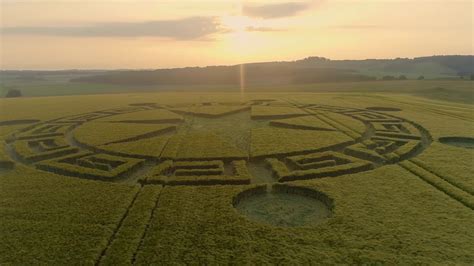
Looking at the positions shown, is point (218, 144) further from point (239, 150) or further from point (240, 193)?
point (240, 193)

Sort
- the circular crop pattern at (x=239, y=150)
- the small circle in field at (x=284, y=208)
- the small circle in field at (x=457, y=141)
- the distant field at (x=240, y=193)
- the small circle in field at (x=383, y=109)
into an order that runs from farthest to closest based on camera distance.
Result: the small circle in field at (x=383, y=109)
the small circle in field at (x=457, y=141)
the circular crop pattern at (x=239, y=150)
the small circle in field at (x=284, y=208)
the distant field at (x=240, y=193)

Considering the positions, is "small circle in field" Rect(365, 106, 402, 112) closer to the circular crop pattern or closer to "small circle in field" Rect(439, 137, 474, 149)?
the circular crop pattern

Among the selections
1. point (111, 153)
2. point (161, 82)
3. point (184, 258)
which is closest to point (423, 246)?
point (184, 258)

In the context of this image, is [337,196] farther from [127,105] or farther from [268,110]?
[127,105]

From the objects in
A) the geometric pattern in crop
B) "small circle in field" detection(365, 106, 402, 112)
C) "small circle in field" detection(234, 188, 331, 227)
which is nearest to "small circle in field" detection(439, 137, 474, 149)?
the geometric pattern in crop

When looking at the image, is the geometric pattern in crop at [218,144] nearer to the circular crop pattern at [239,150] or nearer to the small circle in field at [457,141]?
the circular crop pattern at [239,150]

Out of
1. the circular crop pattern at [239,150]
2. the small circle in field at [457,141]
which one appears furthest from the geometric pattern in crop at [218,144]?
the small circle in field at [457,141]
